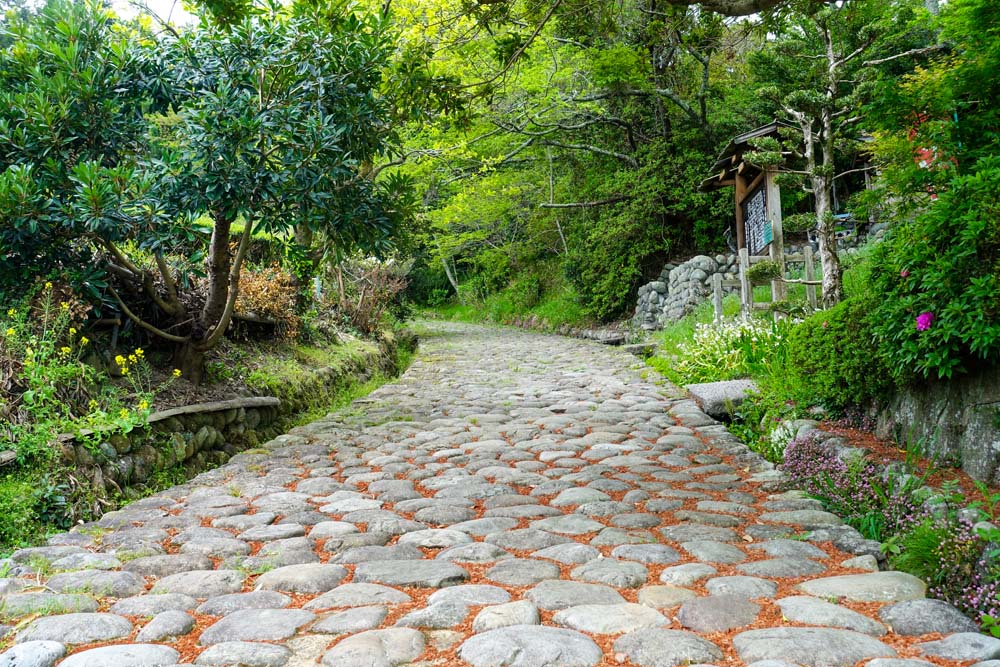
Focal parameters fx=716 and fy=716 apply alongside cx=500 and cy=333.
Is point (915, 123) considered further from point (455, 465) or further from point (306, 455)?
point (306, 455)

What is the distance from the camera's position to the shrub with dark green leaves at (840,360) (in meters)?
4.29

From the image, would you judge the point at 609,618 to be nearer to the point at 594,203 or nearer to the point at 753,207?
the point at 753,207

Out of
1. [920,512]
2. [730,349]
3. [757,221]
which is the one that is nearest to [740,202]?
[757,221]

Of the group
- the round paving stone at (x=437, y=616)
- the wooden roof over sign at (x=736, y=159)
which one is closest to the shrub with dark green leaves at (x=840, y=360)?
the round paving stone at (x=437, y=616)

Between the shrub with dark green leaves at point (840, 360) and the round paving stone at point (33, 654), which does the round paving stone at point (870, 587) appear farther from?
the round paving stone at point (33, 654)

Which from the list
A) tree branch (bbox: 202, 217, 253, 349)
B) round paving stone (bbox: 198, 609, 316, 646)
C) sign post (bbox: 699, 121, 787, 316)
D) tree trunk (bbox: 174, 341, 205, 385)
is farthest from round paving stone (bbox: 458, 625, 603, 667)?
sign post (bbox: 699, 121, 787, 316)

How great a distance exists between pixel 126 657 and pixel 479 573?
1.43 m

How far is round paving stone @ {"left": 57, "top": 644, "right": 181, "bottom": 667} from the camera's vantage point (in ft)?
7.88

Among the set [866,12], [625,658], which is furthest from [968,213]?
[866,12]

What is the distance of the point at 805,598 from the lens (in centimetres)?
285

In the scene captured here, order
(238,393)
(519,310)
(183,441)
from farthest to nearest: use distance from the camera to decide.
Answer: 1. (519,310)
2. (238,393)
3. (183,441)

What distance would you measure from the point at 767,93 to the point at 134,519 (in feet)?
24.2

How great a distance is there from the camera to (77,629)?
8.75 ft

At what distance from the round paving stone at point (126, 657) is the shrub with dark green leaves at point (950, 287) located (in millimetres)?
3487
